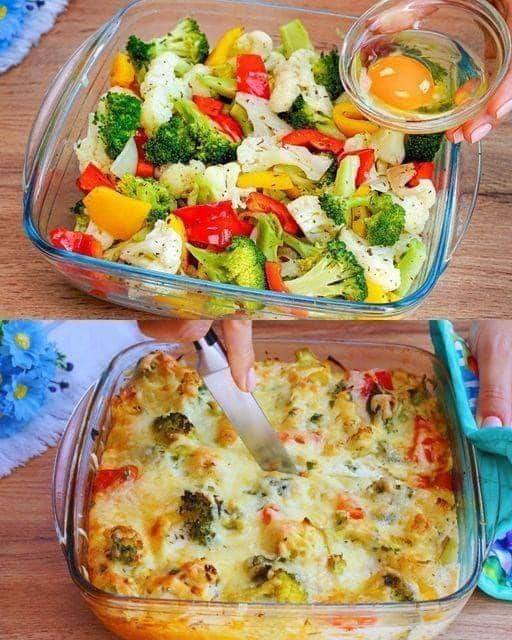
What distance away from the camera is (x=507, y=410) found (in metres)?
1.66

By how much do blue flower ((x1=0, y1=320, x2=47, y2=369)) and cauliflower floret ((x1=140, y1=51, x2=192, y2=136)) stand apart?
1.34ft

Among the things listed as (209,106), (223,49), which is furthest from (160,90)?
(223,49)

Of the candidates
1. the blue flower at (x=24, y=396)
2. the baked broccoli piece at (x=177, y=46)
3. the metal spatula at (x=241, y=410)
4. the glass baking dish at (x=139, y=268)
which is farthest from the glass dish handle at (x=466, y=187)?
the blue flower at (x=24, y=396)

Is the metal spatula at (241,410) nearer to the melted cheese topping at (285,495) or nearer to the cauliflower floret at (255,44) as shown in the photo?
the melted cheese topping at (285,495)

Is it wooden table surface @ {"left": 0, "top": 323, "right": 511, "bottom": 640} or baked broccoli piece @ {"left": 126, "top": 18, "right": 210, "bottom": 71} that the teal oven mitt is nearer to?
wooden table surface @ {"left": 0, "top": 323, "right": 511, "bottom": 640}

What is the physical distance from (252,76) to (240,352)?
0.55 metres

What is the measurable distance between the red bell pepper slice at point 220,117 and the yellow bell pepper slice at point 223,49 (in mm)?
126

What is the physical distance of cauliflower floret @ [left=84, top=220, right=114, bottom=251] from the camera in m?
1.64

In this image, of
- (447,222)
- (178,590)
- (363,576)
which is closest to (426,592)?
(363,576)

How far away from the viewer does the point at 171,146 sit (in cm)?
172

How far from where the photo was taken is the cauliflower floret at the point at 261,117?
1783 mm

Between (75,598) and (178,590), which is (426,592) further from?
(75,598)

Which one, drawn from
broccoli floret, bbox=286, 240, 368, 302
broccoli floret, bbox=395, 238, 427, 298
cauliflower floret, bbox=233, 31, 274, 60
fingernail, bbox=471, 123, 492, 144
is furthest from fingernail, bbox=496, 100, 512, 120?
cauliflower floret, bbox=233, 31, 274, 60

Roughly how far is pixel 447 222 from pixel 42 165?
706 millimetres
